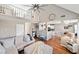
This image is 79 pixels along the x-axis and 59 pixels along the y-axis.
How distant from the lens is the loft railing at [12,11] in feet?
6.26

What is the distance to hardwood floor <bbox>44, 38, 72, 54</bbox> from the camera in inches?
77.9

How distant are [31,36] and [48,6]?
0.68 m

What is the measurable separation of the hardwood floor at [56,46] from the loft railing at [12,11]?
736 millimetres

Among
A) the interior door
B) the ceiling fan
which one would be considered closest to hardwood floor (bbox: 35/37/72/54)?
the interior door

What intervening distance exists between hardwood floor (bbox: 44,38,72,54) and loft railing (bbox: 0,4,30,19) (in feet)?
2.41

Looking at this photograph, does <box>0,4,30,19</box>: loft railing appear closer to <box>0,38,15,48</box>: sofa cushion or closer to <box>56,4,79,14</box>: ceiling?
<box>0,38,15,48</box>: sofa cushion

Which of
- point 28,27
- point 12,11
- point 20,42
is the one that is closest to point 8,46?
point 20,42

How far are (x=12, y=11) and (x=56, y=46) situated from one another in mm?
1079

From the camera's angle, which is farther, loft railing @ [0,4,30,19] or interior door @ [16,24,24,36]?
interior door @ [16,24,24,36]

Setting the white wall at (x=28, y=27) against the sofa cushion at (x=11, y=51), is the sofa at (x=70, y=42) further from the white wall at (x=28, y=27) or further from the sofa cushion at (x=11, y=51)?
the sofa cushion at (x=11, y=51)

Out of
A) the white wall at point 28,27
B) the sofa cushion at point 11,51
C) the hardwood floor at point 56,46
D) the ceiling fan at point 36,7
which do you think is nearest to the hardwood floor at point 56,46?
the hardwood floor at point 56,46

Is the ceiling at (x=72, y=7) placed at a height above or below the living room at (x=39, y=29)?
above

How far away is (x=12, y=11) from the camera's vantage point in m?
1.96
